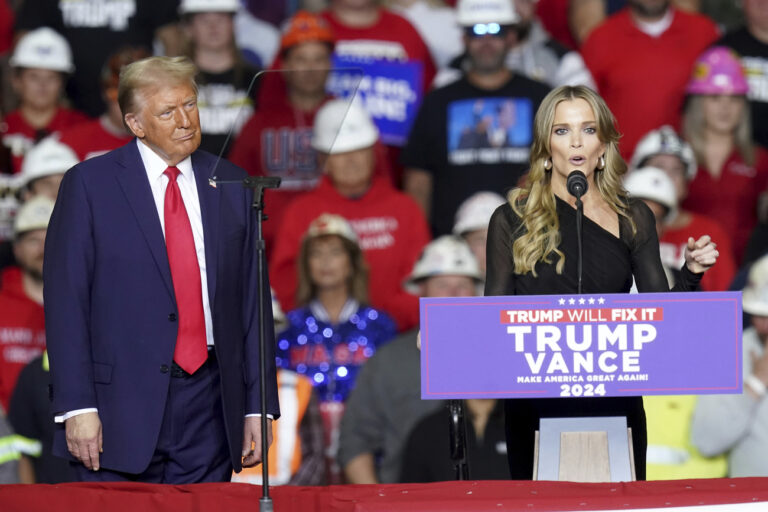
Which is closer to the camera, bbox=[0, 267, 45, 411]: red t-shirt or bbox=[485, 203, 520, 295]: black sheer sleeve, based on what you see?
bbox=[485, 203, 520, 295]: black sheer sleeve

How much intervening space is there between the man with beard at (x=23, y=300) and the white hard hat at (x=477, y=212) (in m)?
2.12

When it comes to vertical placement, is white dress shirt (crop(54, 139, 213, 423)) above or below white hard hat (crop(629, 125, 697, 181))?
below

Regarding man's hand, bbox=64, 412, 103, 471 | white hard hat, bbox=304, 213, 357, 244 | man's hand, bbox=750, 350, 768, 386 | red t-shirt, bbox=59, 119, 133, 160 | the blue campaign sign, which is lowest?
man's hand, bbox=750, 350, 768, 386

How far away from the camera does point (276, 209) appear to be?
7.98m

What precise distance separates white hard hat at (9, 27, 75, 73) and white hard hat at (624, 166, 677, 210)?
332 cm

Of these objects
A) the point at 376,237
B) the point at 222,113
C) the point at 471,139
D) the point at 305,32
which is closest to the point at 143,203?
the point at 222,113

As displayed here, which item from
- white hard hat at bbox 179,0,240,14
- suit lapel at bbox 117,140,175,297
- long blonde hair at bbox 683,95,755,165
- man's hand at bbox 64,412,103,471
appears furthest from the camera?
white hard hat at bbox 179,0,240,14

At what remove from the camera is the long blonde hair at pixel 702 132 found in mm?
8211

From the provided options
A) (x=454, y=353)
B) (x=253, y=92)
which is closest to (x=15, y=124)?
(x=253, y=92)

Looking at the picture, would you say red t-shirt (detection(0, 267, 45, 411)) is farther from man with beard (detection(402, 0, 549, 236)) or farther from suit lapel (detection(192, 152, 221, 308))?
suit lapel (detection(192, 152, 221, 308))

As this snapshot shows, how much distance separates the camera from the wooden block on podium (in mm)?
4125

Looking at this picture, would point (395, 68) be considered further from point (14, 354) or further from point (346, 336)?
point (14, 354)

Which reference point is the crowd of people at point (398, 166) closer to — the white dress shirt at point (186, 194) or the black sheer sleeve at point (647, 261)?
the white dress shirt at point (186, 194)

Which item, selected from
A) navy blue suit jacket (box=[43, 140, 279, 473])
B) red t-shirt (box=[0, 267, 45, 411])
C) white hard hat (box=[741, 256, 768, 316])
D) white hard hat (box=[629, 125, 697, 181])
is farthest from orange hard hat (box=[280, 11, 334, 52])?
navy blue suit jacket (box=[43, 140, 279, 473])
